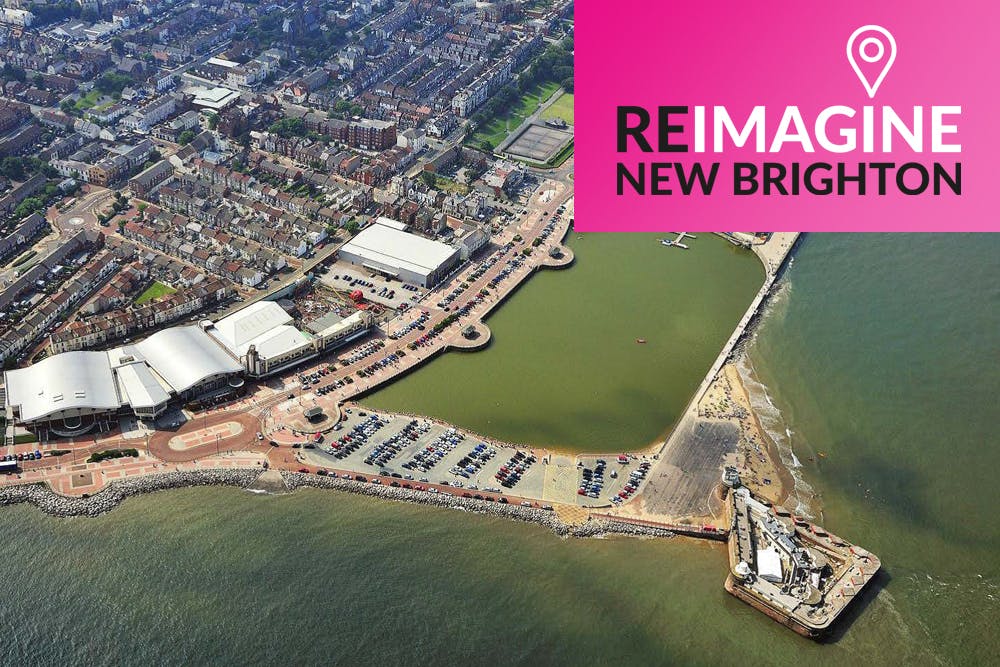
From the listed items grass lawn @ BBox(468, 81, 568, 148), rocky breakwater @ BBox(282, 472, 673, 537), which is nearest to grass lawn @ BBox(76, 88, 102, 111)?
grass lawn @ BBox(468, 81, 568, 148)

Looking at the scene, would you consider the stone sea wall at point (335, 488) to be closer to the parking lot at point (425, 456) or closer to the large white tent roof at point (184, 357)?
the parking lot at point (425, 456)

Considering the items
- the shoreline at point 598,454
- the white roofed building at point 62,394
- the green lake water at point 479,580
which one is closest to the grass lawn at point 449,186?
the shoreline at point 598,454

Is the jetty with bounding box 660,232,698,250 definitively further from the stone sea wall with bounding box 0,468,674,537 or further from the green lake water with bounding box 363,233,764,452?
the stone sea wall with bounding box 0,468,674,537

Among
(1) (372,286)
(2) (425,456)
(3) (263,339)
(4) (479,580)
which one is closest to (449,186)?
(1) (372,286)

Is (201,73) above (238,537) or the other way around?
above

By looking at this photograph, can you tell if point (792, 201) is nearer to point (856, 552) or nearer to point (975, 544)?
point (856, 552)

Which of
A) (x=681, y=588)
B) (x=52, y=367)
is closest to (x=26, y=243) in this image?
(x=52, y=367)

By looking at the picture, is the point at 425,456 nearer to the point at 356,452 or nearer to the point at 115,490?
the point at 356,452
